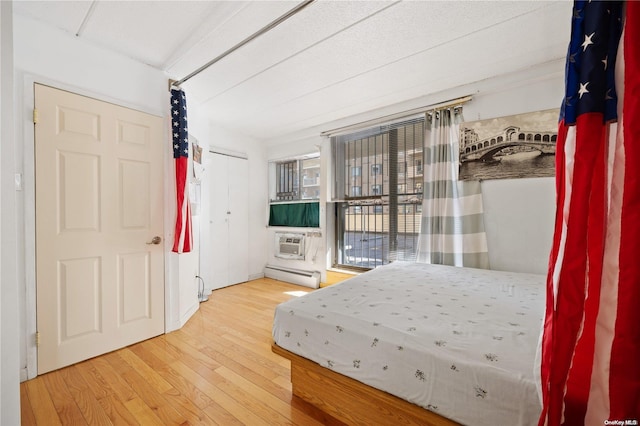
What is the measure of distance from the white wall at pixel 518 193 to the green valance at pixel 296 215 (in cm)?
242

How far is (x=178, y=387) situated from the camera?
177cm

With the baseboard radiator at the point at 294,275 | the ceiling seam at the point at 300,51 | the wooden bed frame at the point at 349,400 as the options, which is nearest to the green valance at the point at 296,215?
the baseboard radiator at the point at 294,275

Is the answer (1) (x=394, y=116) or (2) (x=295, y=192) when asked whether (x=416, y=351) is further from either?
(2) (x=295, y=192)

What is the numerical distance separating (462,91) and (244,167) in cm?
343

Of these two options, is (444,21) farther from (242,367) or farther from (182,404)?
(182,404)

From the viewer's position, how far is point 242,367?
6.59 ft

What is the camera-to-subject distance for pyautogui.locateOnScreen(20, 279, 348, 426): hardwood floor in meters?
1.51

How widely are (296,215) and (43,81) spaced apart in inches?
129

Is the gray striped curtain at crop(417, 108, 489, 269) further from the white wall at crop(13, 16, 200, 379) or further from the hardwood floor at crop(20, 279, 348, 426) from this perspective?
the white wall at crop(13, 16, 200, 379)

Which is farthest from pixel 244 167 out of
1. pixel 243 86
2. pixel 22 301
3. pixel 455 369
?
pixel 455 369

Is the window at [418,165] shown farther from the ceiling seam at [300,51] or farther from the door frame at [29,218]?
the door frame at [29,218]

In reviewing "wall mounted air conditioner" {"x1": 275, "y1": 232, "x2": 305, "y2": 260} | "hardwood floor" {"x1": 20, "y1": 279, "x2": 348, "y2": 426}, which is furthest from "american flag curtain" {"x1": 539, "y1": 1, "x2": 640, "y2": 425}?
"wall mounted air conditioner" {"x1": 275, "y1": 232, "x2": 305, "y2": 260}

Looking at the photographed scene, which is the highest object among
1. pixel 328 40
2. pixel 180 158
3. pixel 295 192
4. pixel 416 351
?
pixel 328 40

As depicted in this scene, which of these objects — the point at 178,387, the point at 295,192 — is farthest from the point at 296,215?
the point at 178,387
